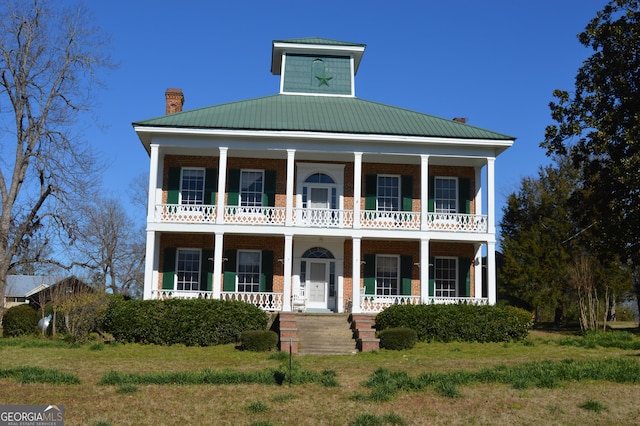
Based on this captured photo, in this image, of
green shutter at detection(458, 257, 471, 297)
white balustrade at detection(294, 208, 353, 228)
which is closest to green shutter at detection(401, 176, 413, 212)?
white balustrade at detection(294, 208, 353, 228)

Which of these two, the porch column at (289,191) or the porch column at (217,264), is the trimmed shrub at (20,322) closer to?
the porch column at (217,264)

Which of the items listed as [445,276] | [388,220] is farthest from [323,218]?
[445,276]

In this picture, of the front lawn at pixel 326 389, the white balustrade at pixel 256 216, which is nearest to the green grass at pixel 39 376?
the front lawn at pixel 326 389

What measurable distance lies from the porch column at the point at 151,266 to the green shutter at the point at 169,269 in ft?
1.08

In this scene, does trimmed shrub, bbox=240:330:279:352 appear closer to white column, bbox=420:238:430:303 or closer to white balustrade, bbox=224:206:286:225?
white balustrade, bbox=224:206:286:225

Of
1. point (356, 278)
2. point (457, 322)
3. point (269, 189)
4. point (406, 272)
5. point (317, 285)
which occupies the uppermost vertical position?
point (269, 189)

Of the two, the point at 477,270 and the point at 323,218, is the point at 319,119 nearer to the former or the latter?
the point at 323,218

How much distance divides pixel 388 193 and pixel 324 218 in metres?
3.08

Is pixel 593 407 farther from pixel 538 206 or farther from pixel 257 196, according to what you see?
pixel 538 206

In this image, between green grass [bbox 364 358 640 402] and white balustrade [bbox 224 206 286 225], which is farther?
white balustrade [bbox 224 206 286 225]

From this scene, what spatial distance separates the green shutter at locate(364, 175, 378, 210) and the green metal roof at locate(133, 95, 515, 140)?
216 centimetres

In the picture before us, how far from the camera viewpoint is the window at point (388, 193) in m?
26.5

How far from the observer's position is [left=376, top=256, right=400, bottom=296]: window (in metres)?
26.1

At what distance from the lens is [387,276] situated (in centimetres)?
2631
